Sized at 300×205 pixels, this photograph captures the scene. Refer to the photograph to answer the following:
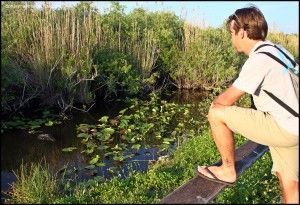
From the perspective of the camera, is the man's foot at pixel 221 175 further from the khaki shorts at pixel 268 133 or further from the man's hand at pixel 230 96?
the man's hand at pixel 230 96

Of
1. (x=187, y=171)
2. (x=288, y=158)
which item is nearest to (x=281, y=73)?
(x=288, y=158)

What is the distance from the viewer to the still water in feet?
19.7

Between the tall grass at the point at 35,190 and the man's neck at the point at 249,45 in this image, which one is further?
the tall grass at the point at 35,190

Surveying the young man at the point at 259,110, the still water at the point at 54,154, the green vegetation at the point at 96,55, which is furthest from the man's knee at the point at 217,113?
the green vegetation at the point at 96,55

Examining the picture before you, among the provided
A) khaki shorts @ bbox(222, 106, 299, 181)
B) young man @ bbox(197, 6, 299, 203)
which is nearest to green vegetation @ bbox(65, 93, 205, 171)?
young man @ bbox(197, 6, 299, 203)

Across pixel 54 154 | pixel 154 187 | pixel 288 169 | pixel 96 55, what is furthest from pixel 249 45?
pixel 96 55

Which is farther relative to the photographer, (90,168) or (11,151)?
(11,151)

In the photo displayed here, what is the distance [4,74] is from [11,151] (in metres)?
1.30

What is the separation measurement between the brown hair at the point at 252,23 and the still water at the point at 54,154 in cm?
277

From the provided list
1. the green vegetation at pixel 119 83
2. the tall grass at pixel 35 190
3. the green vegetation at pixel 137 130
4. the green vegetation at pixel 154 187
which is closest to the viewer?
the green vegetation at pixel 154 187

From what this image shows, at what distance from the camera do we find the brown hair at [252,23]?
3.73 meters

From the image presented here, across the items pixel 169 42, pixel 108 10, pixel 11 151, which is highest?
pixel 108 10

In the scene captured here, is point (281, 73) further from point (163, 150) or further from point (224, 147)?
point (163, 150)

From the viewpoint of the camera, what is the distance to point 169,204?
11.1ft
